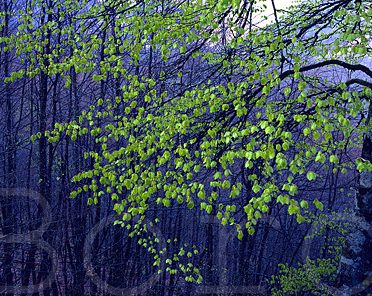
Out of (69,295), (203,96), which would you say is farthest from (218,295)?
(203,96)

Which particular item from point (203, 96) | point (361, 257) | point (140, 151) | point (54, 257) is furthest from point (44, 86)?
point (361, 257)

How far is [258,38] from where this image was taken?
361 cm

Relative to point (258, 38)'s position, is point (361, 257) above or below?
below

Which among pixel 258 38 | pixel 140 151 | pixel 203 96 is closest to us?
pixel 258 38

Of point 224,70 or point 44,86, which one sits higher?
point 44,86

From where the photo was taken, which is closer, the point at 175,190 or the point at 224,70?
the point at 175,190

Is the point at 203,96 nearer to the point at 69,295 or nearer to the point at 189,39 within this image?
the point at 189,39

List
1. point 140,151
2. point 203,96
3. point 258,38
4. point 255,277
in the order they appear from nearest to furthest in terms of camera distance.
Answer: point 258,38 → point 203,96 → point 140,151 → point 255,277

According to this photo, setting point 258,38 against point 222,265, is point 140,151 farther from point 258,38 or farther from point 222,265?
point 222,265

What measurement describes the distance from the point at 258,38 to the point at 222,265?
9.56 metres

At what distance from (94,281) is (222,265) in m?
4.96

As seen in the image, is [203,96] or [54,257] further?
[54,257]

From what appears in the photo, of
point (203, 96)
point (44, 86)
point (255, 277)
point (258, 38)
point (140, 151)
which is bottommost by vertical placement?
point (255, 277)

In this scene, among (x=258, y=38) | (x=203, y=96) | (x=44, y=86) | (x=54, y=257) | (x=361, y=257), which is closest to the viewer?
(x=258, y=38)
